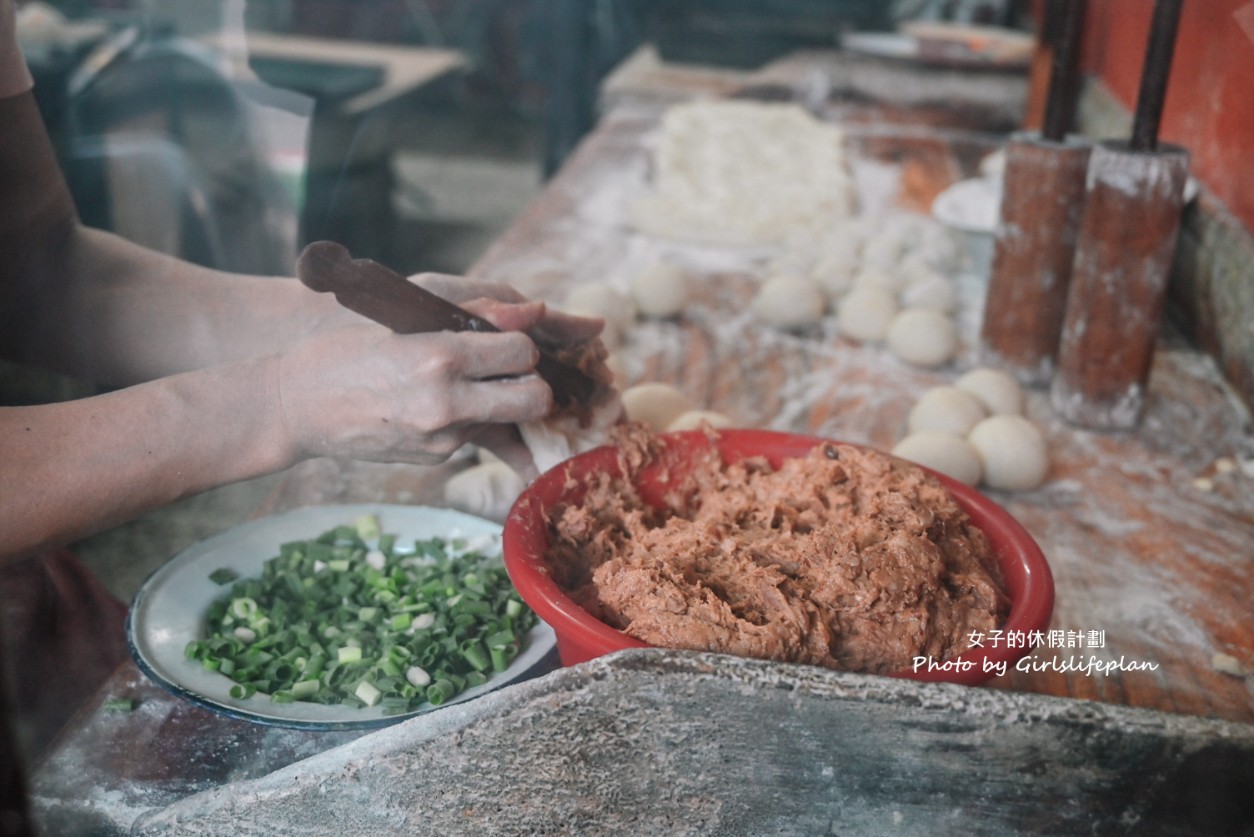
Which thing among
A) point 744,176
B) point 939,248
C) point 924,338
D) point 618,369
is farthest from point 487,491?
point 744,176

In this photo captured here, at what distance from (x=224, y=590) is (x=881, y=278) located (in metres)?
1.81

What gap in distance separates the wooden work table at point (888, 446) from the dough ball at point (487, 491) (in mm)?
88

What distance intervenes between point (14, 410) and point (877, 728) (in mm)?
913

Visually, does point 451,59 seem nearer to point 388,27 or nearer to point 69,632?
point 388,27

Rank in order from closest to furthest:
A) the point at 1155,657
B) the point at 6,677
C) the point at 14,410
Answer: the point at 6,677 → the point at 14,410 → the point at 1155,657

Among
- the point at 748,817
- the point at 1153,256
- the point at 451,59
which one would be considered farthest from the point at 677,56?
the point at 748,817

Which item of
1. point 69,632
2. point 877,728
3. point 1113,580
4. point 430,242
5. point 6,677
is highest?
point 6,677

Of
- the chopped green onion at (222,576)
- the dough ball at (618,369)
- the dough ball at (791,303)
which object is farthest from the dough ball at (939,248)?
the chopped green onion at (222,576)

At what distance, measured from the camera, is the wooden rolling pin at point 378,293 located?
3.33ft

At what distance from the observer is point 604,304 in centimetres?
229

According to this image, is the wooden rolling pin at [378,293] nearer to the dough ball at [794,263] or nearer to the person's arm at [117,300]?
the person's arm at [117,300]

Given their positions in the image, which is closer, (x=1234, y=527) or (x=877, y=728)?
(x=877, y=728)

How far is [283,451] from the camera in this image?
3.88 feet

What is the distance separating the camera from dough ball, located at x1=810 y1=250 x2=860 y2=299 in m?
2.57
